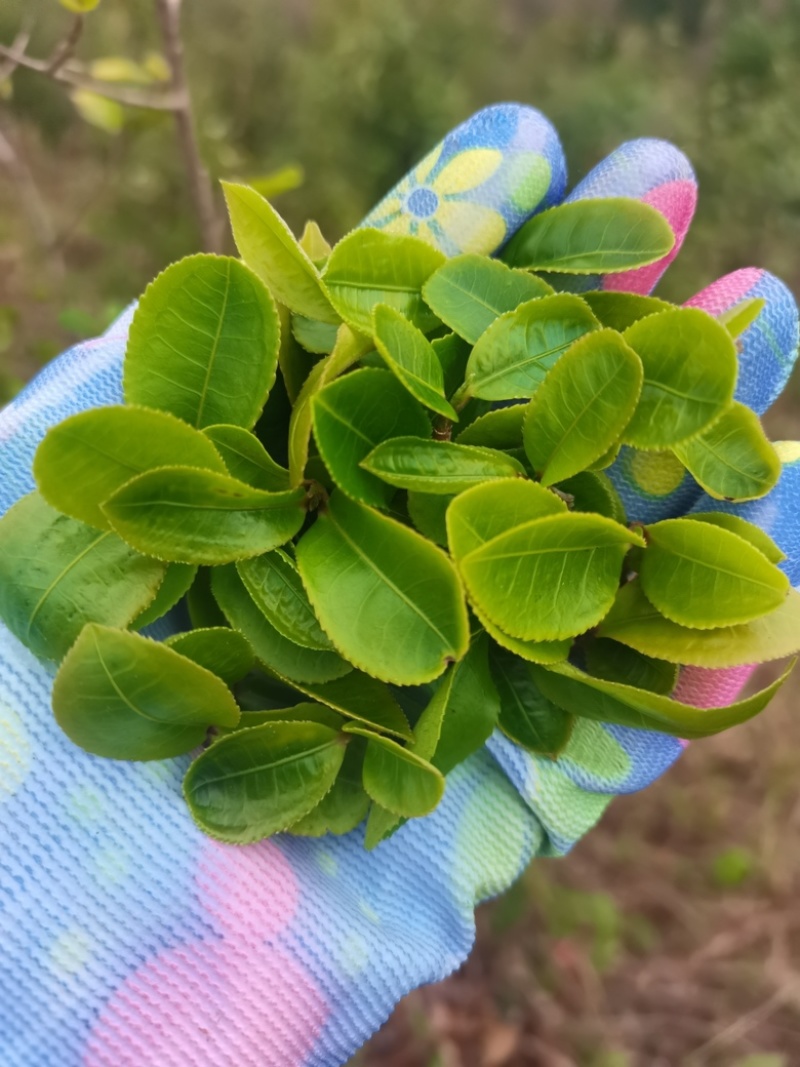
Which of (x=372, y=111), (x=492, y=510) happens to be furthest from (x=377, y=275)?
(x=372, y=111)

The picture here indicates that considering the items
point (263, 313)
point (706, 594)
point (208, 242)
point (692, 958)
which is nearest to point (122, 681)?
point (263, 313)

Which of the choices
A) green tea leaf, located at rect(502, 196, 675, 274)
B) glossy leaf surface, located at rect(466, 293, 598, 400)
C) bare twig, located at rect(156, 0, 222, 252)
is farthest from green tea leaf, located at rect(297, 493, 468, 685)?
bare twig, located at rect(156, 0, 222, 252)

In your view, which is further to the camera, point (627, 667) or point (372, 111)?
point (372, 111)

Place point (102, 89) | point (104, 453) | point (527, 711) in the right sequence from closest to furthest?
1. point (104, 453)
2. point (527, 711)
3. point (102, 89)

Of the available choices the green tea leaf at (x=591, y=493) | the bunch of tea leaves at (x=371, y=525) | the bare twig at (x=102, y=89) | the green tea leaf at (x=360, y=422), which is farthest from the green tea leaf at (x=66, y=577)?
the bare twig at (x=102, y=89)

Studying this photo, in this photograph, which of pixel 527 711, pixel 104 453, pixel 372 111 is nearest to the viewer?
pixel 104 453

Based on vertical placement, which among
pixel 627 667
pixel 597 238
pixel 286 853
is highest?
pixel 597 238

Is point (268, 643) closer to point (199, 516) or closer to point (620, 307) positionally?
point (199, 516)
